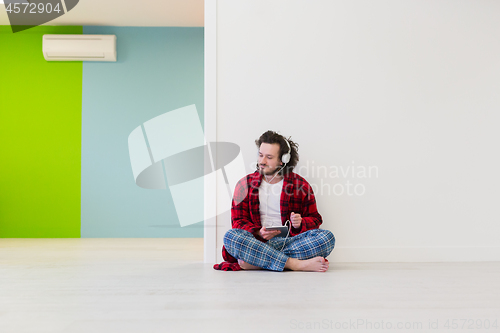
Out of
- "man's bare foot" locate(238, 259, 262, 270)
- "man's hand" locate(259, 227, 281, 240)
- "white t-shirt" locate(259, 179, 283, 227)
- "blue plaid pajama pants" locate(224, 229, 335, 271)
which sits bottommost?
"man's bare foot" locate(238, 259, 262, 270)

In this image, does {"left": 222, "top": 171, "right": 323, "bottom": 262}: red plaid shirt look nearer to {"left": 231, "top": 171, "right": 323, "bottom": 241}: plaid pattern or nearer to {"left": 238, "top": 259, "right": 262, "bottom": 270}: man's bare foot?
{"left": 231, "top": 171, "right": 323, "bottom": 241}: plaid pattern

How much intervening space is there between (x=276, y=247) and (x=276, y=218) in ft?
0.58

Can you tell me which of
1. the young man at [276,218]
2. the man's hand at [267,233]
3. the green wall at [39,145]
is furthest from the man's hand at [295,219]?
the green wall at [39,145]

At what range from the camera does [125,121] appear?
4.07m

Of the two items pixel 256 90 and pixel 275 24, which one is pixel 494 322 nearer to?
pixel 256 90

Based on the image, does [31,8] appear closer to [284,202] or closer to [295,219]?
[284,202]

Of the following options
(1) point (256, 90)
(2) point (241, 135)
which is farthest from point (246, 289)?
(1) point (256, 90)

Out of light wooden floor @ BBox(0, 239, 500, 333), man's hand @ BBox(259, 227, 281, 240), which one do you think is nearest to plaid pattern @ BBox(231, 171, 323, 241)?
man's hand @ BBox(259, 227, 281, 240)

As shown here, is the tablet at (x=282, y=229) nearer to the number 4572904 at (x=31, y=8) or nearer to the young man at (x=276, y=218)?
the young man at (x=276, y=218)

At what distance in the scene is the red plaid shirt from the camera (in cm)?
227

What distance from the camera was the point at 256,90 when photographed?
8.23 feet

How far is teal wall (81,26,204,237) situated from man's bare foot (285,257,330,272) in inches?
80.6

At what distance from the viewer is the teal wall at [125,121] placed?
404cm

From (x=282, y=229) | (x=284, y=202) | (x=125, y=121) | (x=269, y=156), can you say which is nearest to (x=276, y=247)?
(x=282, y=229)
